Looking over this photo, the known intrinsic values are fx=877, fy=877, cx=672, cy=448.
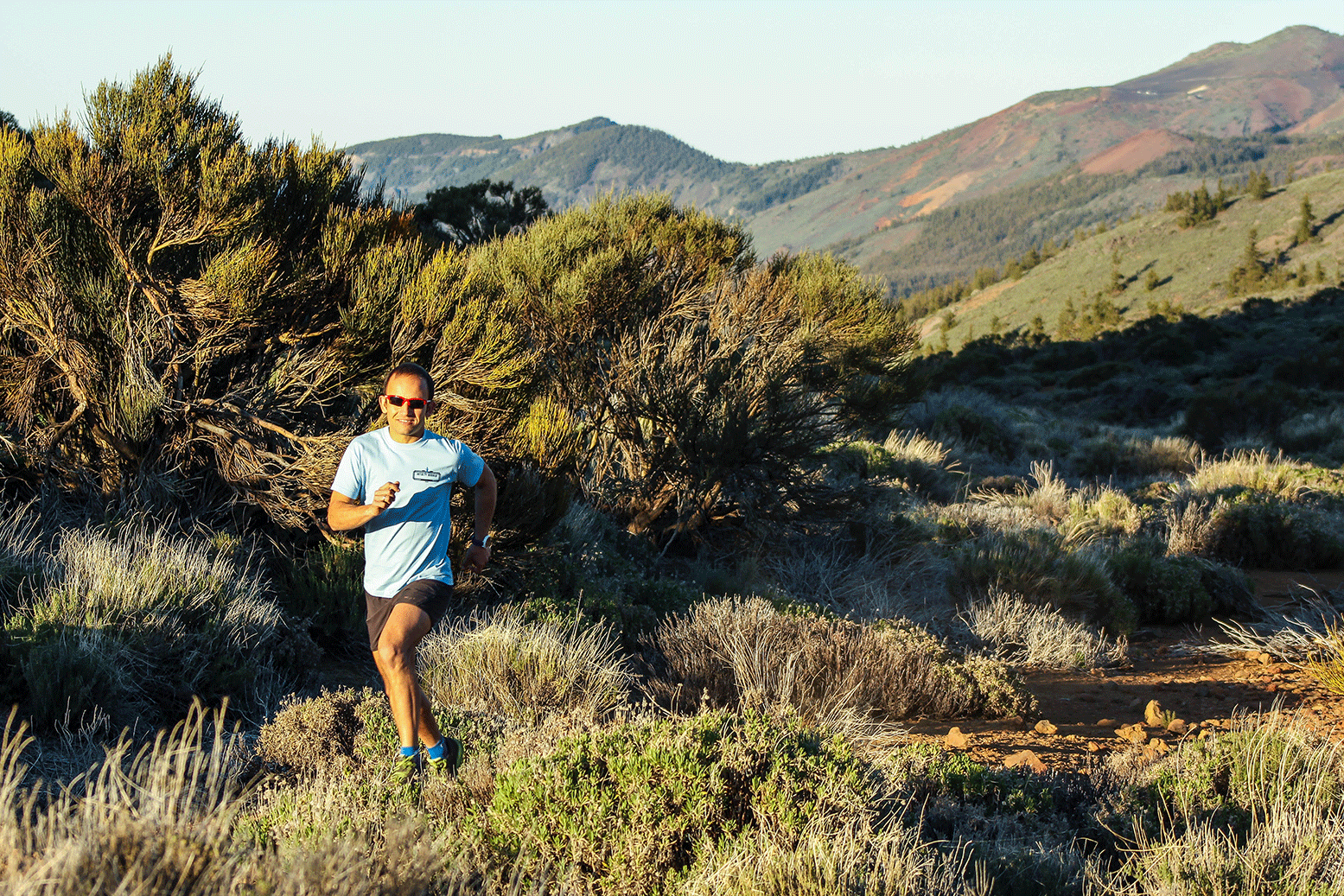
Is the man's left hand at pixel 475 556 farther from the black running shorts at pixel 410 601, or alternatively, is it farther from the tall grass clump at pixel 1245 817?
the tall grass clump at pixel 1245 817

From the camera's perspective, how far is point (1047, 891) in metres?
2.61

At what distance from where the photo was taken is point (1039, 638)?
6.59 m

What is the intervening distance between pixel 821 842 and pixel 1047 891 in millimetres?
773

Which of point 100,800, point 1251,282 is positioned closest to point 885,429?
point 100,800

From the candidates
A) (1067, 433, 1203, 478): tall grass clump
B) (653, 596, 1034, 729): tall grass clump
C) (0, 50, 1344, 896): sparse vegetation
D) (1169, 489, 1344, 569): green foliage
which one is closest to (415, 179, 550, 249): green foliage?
(0, 50, 1344, 896): sparse vegetation

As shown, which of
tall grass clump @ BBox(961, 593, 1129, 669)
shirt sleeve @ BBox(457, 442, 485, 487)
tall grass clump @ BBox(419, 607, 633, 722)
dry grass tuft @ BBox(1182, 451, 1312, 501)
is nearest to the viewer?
shirt sleeve @ BBox(457, 442, 485, 487)

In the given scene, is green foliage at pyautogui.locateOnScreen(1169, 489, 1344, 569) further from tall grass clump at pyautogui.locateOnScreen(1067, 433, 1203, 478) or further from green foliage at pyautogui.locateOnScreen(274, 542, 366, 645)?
green foliage at pyautogui.locateOnScreen(274, 542, 366, 645)

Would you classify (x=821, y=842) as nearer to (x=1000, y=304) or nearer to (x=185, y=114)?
(x=185, y=114)

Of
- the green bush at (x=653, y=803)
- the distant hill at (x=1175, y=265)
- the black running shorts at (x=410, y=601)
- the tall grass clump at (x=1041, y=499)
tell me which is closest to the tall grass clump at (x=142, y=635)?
the black running shorts at (x=410, y=601)


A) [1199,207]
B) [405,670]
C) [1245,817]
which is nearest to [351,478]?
[405,670]

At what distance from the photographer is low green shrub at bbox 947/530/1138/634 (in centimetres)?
738

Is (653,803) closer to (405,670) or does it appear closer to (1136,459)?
(405,670)

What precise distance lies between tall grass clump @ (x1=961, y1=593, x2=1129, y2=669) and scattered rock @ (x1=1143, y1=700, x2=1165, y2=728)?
120 centimetres

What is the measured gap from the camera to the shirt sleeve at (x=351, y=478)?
3312 millimetres
